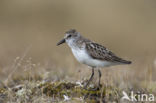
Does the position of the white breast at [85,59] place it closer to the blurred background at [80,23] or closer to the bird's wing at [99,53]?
the bird's wing at [99,53]

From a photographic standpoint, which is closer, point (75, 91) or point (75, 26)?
point (75, 91)

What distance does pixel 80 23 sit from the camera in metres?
28.8

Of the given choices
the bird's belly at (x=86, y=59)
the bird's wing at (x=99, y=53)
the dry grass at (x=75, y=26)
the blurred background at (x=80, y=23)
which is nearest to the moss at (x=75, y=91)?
the bird's belly at (x=86, y=59)

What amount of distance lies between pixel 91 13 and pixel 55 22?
235cm

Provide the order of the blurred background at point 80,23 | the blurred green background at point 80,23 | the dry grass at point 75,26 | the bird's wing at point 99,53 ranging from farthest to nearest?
the blurred green background at point 80,23, the blurred background at point 80,23, the dry grass at point 75,26, the bird's wing at point 99,53

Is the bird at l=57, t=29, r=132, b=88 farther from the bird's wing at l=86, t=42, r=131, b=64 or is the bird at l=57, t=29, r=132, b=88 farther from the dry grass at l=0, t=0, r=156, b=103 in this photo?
the dry grass at l=0, t=0, r=156, b=103

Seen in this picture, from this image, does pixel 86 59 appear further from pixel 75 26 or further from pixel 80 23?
pixel 80 23

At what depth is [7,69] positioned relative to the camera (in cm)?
1286

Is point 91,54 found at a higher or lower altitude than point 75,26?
lower

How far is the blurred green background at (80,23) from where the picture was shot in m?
24.5

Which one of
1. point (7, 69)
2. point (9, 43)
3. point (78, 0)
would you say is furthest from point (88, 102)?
point (78, 0)

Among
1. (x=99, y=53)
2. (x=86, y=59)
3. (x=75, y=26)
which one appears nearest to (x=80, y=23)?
(x=75, y=26)

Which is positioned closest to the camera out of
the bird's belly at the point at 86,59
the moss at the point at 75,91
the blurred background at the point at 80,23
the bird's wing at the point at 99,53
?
the moss at the point at 75,91

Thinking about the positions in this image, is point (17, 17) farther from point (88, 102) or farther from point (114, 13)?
point (88, 102)
